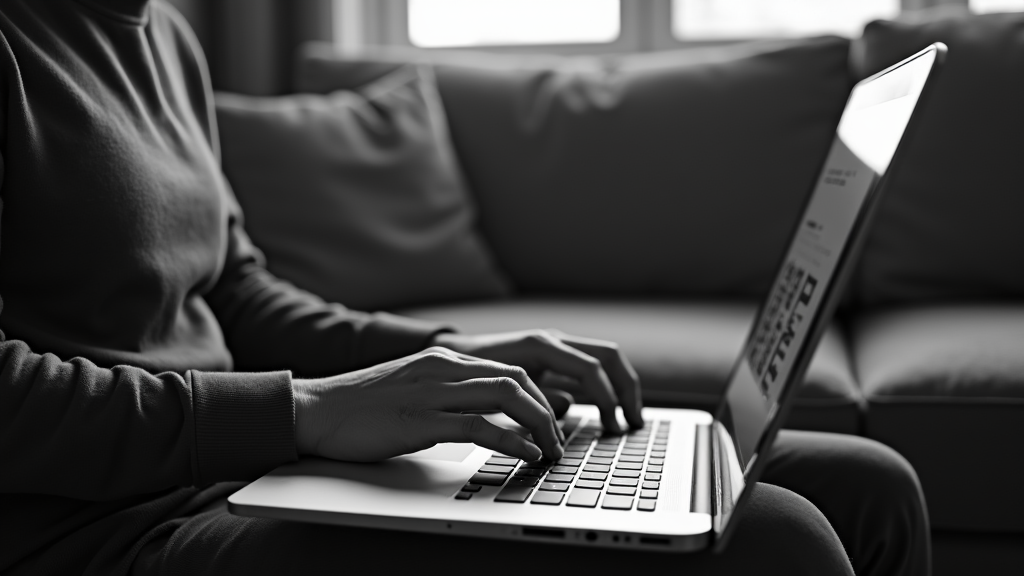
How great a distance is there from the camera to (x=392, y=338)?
Answer: 3.09 feet

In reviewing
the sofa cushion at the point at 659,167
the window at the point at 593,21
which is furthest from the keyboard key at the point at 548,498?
the window at the point at 593,21

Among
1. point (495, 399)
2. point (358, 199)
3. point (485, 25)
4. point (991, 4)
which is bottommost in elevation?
point (358, 199)

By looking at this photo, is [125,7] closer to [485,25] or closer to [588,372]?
[588,372]

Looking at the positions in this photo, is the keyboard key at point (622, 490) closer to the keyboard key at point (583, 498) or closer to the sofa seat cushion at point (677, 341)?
the keyboard key at point (583, 498)

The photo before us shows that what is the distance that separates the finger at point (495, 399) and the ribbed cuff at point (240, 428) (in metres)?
0.12

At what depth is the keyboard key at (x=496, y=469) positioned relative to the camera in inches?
25.2

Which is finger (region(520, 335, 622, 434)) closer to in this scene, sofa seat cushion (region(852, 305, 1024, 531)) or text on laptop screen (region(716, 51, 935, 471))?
text on laptop screen (region(716, 51, 935, 471))

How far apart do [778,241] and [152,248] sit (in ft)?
3.97

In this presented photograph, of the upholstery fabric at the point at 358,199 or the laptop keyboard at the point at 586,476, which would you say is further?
the upholstery fabric at the point at 358,199

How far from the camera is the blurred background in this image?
243cm

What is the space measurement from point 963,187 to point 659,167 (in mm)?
540

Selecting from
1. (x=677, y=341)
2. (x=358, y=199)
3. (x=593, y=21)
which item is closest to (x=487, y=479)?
(x=677, y=341)

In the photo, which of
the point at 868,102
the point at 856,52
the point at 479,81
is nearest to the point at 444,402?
the point at 868,102

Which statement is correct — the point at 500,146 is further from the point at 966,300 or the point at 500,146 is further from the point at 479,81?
the point at 966,300
